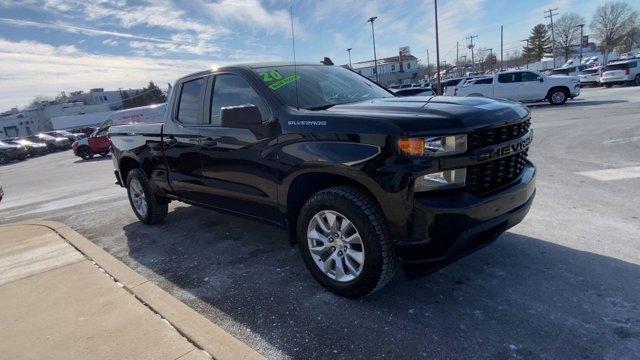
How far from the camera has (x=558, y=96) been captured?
19328 mm

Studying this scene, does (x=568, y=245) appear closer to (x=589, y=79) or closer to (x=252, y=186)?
(x=252, y=186)

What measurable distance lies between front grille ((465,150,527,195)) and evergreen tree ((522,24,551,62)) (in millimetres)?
98661

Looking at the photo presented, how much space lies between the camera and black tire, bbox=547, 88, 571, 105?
19.2m

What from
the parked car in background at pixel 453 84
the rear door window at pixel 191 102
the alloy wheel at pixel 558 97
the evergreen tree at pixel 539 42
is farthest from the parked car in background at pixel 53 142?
the evergreen tree at pixel 539 42

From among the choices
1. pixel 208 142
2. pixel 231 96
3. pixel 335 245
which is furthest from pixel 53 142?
pixel 335 245

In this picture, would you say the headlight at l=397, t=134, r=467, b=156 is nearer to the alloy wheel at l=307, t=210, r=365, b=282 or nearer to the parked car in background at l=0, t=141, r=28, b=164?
the alloy wheel at l=307, t=210, r=365, b=282

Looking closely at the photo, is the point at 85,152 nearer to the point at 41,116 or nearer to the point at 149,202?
the point at 149,202

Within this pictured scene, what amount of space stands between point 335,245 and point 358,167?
2.15 ft

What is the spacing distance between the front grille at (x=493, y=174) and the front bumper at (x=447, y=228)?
7cm

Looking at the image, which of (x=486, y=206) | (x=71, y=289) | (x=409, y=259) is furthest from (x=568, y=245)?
(x=71, y=289)

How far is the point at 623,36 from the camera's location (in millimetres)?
72000

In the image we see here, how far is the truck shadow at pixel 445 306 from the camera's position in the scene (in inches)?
98.3

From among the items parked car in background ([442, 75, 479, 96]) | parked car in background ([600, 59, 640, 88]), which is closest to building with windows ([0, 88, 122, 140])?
parked car in background ([442, 75, 479, 96])

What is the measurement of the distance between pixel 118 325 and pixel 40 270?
1.90 m
